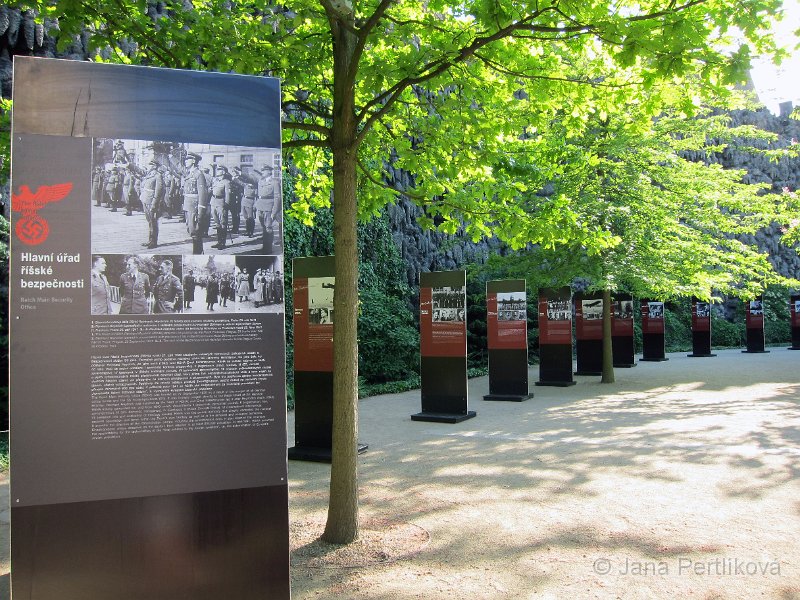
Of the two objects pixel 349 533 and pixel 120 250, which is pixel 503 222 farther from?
pixel 120 250

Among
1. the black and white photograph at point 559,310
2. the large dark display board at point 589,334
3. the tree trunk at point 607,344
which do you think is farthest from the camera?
the large dark display board at point 589,334

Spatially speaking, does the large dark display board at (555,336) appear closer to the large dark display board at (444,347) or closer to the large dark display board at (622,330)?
the large dark display board at (622,330)

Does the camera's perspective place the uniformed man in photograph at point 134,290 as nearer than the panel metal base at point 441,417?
Yes

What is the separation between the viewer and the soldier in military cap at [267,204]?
355 cm

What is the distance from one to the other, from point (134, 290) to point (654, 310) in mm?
21943

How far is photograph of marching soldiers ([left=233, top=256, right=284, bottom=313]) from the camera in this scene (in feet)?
11.4

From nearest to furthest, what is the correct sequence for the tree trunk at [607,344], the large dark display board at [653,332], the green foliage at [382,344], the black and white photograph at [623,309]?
the tree trunk at [607,344] → the green foliage at [382,344] → the black and white photograph at [623,309] → the large dark display board at [653,332]

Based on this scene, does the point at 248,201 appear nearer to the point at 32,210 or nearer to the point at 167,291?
the point at 167,291

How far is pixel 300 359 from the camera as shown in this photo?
28.0ft

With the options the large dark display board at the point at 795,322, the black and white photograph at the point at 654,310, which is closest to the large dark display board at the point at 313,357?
the black and white photograph at the point at 654,310

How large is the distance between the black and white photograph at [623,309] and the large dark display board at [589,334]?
5.58ft

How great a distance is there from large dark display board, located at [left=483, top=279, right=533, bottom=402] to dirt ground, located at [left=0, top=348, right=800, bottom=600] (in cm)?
265

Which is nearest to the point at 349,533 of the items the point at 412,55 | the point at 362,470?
the point at 362,470

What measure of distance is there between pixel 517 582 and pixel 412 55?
3.59 meters
